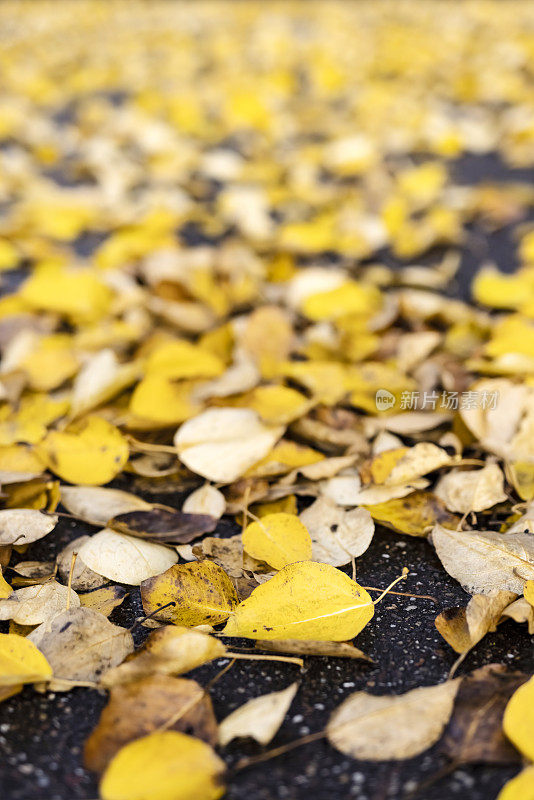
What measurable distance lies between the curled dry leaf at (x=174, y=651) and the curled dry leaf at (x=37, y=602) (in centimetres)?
11

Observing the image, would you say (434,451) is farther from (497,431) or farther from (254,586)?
(254,586)

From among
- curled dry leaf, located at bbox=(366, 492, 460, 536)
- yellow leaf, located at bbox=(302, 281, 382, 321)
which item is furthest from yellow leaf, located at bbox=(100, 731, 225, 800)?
yellow leaf, located at bbox=(302, 281, 382, 321)

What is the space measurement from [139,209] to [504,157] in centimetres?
102

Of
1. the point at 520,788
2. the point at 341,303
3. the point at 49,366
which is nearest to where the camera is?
the point at 520,788

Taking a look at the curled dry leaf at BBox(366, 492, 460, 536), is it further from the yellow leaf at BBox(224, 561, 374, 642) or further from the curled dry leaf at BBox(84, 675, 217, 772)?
the curled dry leaf at BBox(84, 675, 217, 772)

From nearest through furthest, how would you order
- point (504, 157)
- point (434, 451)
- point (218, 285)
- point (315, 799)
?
point (315, 799), point (434, 451), point (218, 285), point (504, 157)

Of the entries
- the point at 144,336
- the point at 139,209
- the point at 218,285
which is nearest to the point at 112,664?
the point at 144,336

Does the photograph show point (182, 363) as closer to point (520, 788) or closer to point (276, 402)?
point (276, 402)

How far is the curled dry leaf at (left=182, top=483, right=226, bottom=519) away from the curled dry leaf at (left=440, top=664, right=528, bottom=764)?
0.33 metres

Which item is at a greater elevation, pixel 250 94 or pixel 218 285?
pixel 250 94

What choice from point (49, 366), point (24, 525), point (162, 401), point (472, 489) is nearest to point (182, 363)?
point (162, 401)

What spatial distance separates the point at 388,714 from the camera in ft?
1.78

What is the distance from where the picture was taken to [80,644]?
61 cm

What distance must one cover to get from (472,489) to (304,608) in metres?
0.27
